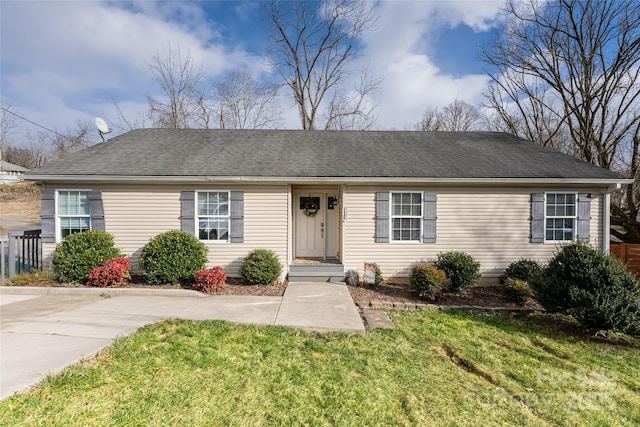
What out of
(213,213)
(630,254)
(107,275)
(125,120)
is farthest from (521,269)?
(125,120)

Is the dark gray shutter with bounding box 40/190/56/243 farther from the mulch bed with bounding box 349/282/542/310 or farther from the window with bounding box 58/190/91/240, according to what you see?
the mulch bed with bounding box 349/282/542/310

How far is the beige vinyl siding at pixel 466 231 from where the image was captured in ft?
25.7

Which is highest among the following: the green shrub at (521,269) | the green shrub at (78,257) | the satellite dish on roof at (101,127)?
the satellite dish on roof at (101,127)

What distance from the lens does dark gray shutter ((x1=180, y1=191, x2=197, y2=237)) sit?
7633 millimetres

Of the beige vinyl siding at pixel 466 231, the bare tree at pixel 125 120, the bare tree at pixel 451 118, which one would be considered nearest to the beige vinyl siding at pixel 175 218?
the beige vinyl siding at pixel 466 231

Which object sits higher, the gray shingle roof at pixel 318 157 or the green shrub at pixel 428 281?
the gray shingle roof at pixel 318 157

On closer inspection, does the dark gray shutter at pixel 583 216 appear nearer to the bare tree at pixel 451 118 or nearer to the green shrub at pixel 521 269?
the green shrub at pixel 521 269

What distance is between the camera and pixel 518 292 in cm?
655

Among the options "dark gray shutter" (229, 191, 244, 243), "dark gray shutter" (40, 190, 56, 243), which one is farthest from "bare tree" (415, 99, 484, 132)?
"dark gray shutter" (40, 190, 56, 243)

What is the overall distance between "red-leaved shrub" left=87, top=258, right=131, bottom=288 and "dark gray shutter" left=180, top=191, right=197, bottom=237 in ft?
5.44

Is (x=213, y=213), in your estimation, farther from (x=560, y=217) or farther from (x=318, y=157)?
(x=560, y=217)

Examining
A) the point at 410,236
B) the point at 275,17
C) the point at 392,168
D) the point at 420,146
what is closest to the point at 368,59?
the point at 275,17

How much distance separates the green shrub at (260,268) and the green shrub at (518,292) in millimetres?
5352

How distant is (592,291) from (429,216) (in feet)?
11.5
